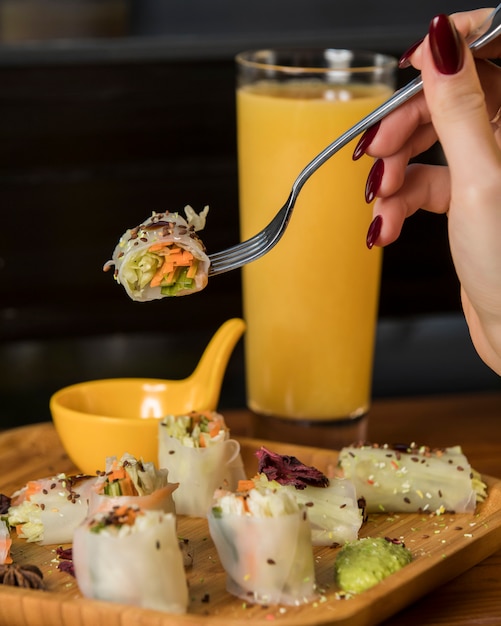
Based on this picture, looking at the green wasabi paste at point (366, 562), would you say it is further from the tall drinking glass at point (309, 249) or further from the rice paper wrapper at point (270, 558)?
the tall drinking glass at point (309, 249)

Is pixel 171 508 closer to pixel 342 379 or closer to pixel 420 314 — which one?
pixel 342 379

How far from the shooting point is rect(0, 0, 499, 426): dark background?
2.23 meters

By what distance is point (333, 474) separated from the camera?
1424 millimetres

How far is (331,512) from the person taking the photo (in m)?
1.25

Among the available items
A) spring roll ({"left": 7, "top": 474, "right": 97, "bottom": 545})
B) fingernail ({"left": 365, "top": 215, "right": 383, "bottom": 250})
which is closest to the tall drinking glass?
fingernail ({"left": 365, "top": 215, "right": 383, "bottom": 250})

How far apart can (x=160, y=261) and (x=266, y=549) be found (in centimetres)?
37

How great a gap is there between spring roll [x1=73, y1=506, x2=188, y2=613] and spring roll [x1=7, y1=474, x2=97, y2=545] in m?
0.19

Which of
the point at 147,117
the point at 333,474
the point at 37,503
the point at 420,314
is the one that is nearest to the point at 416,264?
the point at 420,314

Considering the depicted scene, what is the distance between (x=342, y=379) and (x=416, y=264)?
870 millimetres

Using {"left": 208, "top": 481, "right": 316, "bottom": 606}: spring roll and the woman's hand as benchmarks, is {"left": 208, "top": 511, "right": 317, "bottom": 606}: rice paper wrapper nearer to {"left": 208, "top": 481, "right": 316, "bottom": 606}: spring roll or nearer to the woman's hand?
{"left": 208, "top": 481, "right": 316, "bottom": 606}: spring roll

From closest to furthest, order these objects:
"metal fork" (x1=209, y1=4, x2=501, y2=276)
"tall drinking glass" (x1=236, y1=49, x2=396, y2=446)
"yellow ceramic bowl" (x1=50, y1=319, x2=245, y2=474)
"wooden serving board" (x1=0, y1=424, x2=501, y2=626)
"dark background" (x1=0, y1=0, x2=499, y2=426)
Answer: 1. "wooden serving board" (x1=0, y1=424, x2=501, y2=626)
2. "metal fork" (x1=209, y1=4, x2=501, y2=276)
3. "yellow ceramic bowl" (x1=50, y1=319, x2=245, y2=474)
4. "tall drinking glass" (x1=236, y1=49, x2=396, y2=446)
5. "dark background" (x1=0, y1=0, x2=499, y2=426)

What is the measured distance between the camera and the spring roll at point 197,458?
4.41ft

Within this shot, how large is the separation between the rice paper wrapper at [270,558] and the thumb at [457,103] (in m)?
0.42

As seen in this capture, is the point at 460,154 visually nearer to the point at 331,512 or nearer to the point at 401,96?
the point at 401,96
